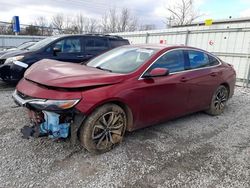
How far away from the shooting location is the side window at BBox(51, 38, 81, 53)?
6539mm

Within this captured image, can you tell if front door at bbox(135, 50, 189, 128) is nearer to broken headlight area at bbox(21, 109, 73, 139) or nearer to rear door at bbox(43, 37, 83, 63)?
broken headlight area at bbox(21, 109, 73, 139)

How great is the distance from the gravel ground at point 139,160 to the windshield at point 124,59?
112 cm

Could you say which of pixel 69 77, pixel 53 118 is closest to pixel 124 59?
pixel 69 77

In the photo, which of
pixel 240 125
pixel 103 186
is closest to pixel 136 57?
pixel 103 186

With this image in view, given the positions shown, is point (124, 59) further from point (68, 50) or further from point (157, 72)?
point (68, 50)

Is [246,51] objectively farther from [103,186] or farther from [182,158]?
[103,186]

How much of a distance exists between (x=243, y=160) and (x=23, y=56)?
18.2 ft

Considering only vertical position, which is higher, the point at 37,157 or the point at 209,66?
the point at 209,66

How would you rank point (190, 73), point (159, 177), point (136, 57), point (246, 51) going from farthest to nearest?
1. point (246, 51)
2. point (190, 73)
3. point (136, 57)
4. point (159, 177)

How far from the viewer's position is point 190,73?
13.1 feet

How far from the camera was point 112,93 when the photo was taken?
287 cm

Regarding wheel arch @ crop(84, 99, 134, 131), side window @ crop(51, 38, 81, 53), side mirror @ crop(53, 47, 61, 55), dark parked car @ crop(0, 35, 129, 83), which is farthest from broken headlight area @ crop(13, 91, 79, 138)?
side window @ crop(51, 38, 81, 53)

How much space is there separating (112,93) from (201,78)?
2.11 meters

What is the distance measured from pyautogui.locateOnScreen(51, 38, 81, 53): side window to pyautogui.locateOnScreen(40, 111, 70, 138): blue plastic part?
4236 mm
